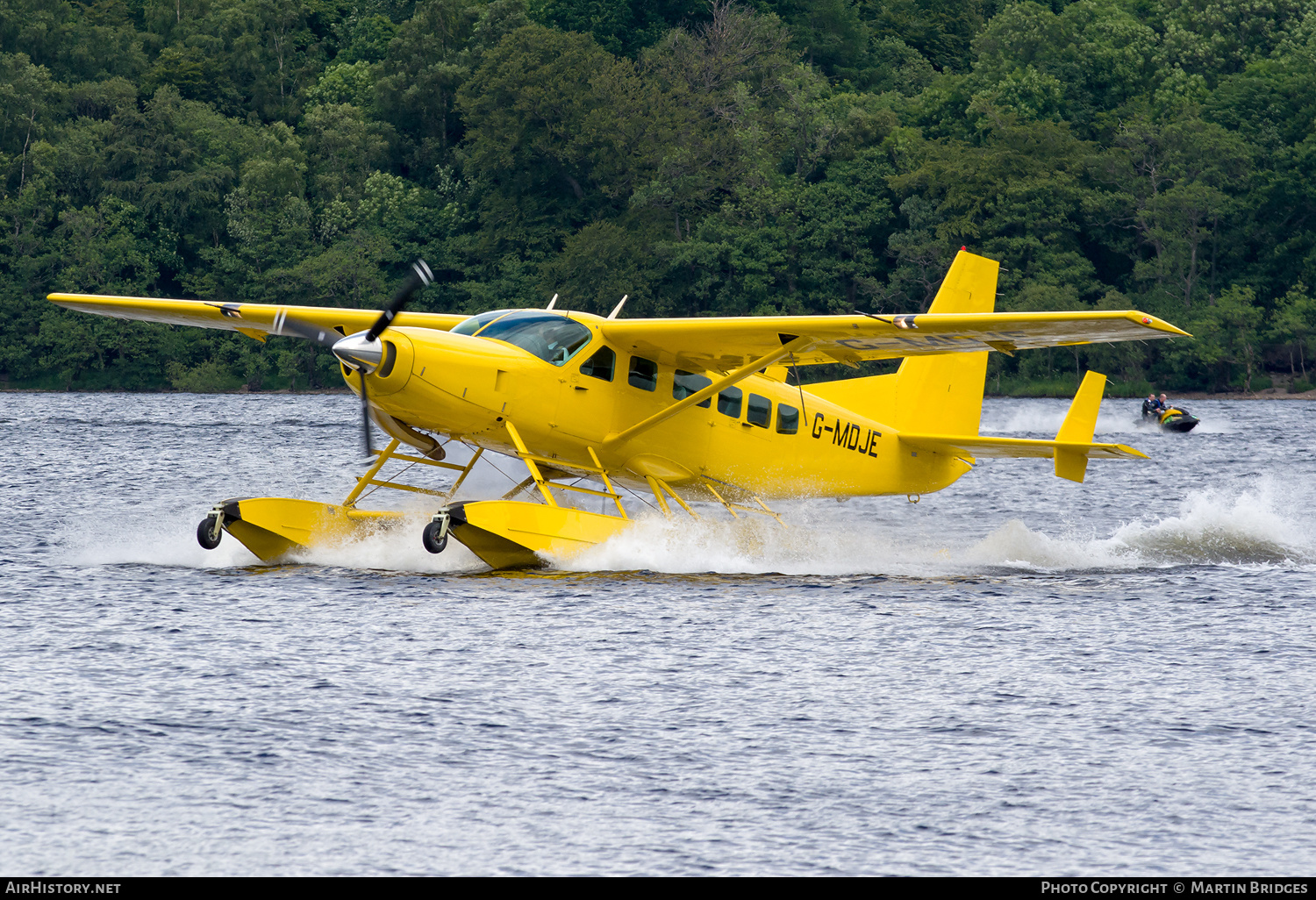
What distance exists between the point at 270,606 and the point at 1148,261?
67.5m

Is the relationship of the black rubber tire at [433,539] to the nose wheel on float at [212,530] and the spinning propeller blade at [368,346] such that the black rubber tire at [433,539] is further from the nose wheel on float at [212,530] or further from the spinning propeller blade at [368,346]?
the nose wheel on float at [212,530]

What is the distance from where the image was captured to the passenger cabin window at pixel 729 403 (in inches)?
→ 679

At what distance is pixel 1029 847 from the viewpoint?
791 centimetres

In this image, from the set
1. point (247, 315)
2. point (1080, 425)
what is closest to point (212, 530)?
point (247, 315)

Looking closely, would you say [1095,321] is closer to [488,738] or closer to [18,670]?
[488,738]

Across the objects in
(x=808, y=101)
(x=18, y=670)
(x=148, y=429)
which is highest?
(x=808, y=101)

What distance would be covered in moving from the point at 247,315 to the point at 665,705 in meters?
9.53

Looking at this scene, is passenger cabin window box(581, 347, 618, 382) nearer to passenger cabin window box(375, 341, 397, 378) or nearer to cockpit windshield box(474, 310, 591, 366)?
cockpit windshield box(474, 310, 591, 366)

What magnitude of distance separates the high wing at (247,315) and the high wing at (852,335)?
120 inches

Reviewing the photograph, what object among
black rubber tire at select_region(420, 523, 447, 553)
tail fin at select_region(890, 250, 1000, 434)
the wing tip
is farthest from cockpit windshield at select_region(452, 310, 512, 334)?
the wing tip

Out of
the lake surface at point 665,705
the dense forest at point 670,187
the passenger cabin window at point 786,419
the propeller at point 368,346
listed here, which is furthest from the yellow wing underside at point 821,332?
the dense forest at point 670,187

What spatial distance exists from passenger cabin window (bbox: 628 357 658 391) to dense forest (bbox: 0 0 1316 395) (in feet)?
180

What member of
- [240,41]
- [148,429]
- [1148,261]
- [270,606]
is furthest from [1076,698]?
[240,41]

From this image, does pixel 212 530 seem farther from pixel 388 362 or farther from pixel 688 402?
pixel 688 402
